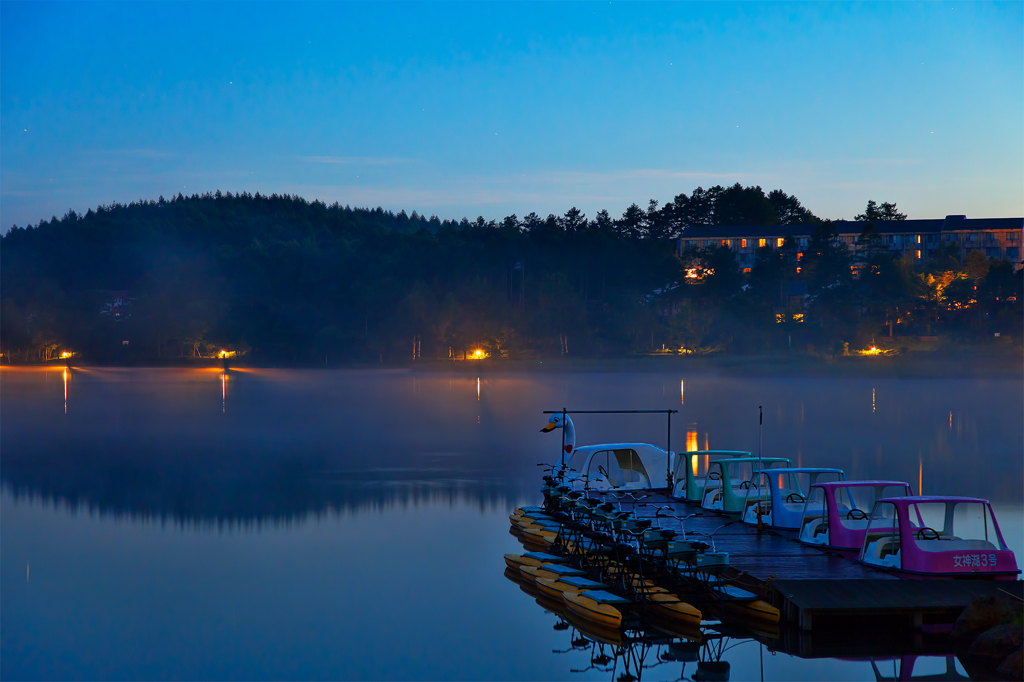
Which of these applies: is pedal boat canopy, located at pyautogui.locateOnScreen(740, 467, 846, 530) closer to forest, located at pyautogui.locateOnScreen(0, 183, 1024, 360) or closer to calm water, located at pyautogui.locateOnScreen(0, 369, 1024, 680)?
calm water, located at pyautogui.locateOnScreen(0, 369, 1024, 680)

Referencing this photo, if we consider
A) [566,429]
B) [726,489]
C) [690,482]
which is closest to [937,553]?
[726,489]

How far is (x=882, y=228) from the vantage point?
133m

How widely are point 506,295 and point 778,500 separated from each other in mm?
115153

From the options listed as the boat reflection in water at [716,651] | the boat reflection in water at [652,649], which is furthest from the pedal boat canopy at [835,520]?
the boat reflection in water at [652,649]

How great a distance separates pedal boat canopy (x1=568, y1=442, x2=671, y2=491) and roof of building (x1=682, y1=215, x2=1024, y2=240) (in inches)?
4421

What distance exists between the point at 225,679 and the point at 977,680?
9.77 meters

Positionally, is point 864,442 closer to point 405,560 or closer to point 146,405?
point 405,560

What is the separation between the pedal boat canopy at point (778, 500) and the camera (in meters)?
17.8

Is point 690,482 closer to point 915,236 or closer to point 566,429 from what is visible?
point 566,429

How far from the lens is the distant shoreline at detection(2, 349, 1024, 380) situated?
332 feet

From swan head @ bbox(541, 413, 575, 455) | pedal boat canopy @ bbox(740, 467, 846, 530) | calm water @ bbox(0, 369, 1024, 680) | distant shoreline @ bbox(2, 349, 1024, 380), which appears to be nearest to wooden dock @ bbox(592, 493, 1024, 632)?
calm water @ bbox(0, 369, 1024, 680)

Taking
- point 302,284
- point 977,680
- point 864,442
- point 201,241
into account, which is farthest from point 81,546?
point 201,241

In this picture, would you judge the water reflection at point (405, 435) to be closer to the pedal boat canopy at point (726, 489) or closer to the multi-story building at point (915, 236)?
the pedal boat canopy at point (726, 489)

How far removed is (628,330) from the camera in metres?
120
